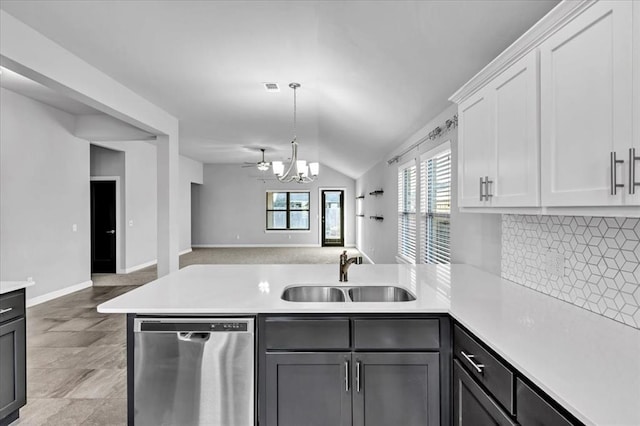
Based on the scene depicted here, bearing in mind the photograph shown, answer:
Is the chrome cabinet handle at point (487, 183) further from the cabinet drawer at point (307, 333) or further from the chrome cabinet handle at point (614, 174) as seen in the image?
the cabinet drawer at point (307, 333)

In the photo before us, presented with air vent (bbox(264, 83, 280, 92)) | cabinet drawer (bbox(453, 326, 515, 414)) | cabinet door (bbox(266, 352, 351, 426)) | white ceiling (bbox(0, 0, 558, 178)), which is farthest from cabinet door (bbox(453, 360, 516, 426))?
air vent (bbox(264, 83, 280, 92))

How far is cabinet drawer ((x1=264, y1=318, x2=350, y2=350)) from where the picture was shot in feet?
5.72

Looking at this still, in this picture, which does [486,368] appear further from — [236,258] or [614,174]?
[236,258]

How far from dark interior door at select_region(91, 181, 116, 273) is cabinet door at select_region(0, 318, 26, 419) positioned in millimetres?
5845

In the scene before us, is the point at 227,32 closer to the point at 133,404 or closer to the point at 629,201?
the point at 133,404

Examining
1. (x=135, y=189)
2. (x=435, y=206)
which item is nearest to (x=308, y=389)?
(x=435, y=206)

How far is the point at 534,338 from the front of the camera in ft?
4.12

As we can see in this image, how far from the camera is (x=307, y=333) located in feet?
5.73

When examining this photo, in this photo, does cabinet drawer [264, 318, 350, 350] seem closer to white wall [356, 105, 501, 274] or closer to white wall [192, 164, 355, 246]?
white wall [356, 105, 501, 274]

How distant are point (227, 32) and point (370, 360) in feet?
8.69

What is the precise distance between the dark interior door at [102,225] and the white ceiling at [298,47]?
389 cm

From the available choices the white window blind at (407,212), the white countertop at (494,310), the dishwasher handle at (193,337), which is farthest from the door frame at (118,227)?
the dishwasher handle at (193,337)

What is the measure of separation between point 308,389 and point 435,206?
107 inches

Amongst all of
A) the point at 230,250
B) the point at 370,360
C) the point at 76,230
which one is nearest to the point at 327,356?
the point at 370,360
